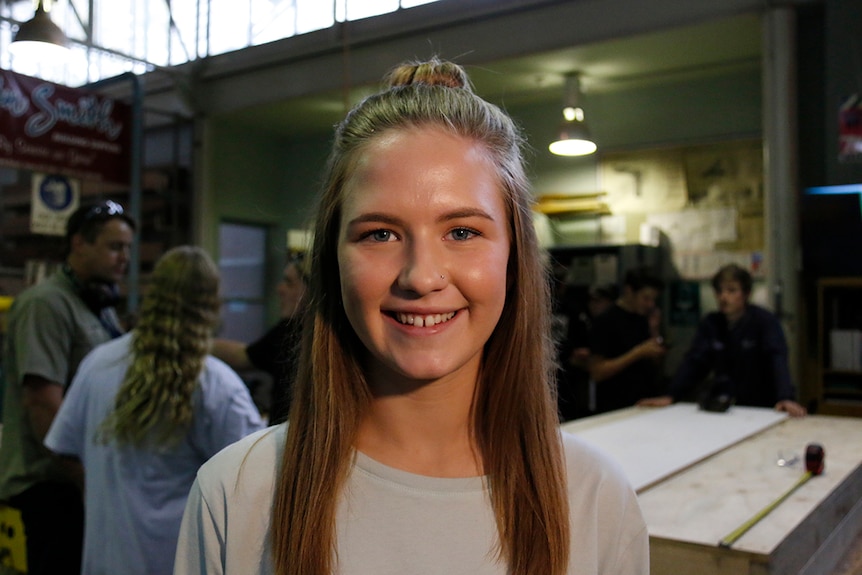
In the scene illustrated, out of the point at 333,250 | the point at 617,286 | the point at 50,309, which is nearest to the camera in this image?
the point at 333,250

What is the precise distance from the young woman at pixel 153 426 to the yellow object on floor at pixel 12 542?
0.43 meters

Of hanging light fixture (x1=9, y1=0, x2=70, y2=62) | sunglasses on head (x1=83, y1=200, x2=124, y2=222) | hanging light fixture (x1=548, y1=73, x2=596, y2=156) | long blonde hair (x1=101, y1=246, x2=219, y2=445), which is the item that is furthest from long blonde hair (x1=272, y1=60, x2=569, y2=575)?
hanging light fixture (x1=548, y1=73, x2=596, y2=156)

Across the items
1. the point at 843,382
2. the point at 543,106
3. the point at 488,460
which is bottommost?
the point at 843,382

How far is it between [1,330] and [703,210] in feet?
17.7

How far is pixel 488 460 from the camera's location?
1015 mm

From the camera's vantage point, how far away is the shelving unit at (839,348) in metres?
5.26

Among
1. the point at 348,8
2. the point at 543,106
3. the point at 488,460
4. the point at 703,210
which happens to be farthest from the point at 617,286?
the point at 488,460

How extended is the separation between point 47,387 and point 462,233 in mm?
2045

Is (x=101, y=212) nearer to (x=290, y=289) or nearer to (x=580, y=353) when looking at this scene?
(x=290, y=289)

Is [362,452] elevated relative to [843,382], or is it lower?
elevated

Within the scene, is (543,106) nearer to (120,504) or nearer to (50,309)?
(50,309)

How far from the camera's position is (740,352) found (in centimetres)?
404

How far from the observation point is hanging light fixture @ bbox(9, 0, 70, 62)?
14.3 feet

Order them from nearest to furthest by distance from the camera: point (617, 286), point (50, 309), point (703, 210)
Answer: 1. point (50, 309)
2. point (617, 286)
3. point (703, 210)
